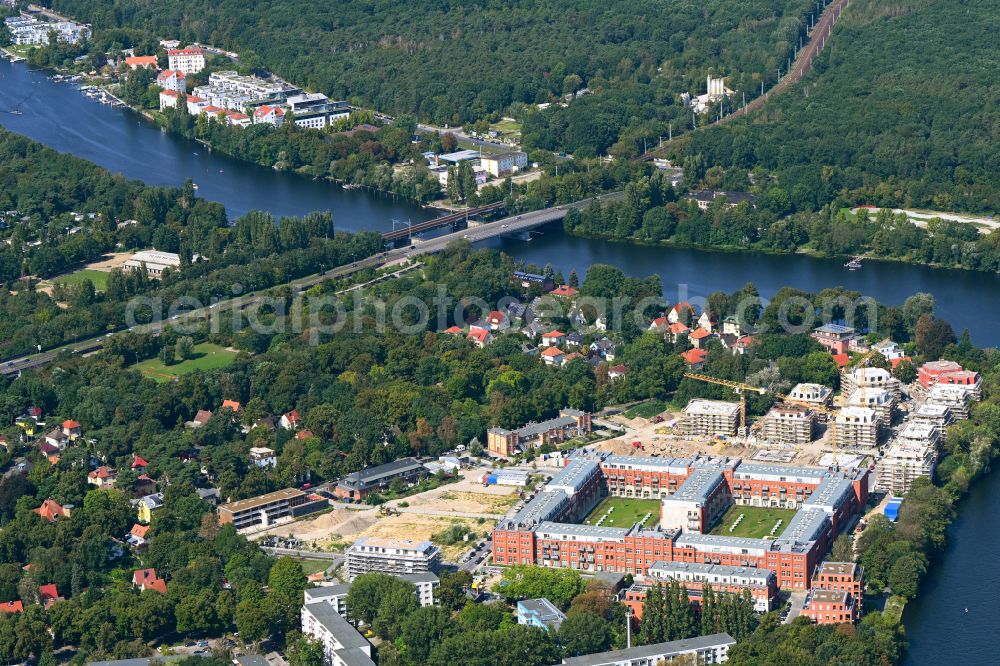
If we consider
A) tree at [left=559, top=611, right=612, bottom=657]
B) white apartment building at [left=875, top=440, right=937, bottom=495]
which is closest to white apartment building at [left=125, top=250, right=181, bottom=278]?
white apartment building at [left=875, top=440, right=937, bottom=495]

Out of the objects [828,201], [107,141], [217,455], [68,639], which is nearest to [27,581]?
[68,639]

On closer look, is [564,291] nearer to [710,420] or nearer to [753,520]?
[710,420]

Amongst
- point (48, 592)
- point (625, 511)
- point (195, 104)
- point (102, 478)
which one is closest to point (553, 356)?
point (625, 511)

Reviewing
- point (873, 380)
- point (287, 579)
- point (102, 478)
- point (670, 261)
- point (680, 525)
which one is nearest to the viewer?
point (287, 579)

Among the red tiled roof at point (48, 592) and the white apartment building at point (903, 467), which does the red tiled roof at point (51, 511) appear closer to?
the red tiled roof at point (48, 592)

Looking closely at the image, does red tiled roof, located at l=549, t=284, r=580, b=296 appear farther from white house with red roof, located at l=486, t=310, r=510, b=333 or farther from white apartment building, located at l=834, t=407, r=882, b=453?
white apartment building, located at l=834, t=407, r=882, b=453

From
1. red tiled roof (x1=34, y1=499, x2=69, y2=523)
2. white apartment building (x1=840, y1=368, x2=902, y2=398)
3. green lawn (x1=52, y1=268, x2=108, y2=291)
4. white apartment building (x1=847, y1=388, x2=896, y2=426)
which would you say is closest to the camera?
red tiled roof (x1=34, y1=499, x2=69, y2=523)
